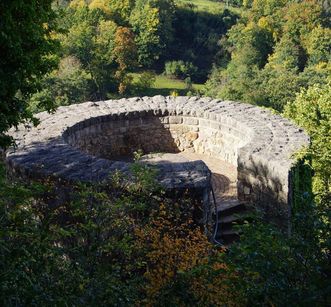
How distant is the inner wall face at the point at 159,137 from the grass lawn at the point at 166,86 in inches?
1189

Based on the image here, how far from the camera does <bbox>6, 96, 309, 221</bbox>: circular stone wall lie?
850 cm

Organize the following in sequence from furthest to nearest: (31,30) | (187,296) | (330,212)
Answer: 1. (31,30)
2. (187,296)
3. (330,212)

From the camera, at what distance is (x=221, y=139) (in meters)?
11.4

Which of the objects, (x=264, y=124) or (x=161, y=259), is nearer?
(x=161, y=259)

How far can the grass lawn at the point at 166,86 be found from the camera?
144 feet

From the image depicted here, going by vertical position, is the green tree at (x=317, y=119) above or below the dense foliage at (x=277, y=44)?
above

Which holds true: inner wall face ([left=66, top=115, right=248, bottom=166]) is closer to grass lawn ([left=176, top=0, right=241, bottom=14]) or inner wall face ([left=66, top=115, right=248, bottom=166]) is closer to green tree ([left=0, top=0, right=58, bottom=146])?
green tree ([left=0, top=0, right=58, bottom=146])

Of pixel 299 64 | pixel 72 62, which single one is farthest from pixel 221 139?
pixel 299 64

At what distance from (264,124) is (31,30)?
18.3 feet

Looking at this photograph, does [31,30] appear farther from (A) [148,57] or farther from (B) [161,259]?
Result: (A) [148,57]

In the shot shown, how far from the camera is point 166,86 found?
46.4m

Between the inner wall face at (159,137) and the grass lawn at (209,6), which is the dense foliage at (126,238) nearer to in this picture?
the inner wall face at (159,137)

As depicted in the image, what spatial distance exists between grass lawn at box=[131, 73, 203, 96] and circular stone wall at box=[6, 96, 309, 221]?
3021cm

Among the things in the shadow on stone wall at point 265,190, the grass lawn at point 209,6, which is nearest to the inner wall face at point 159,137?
the shadow on stone wall at point 265,190
